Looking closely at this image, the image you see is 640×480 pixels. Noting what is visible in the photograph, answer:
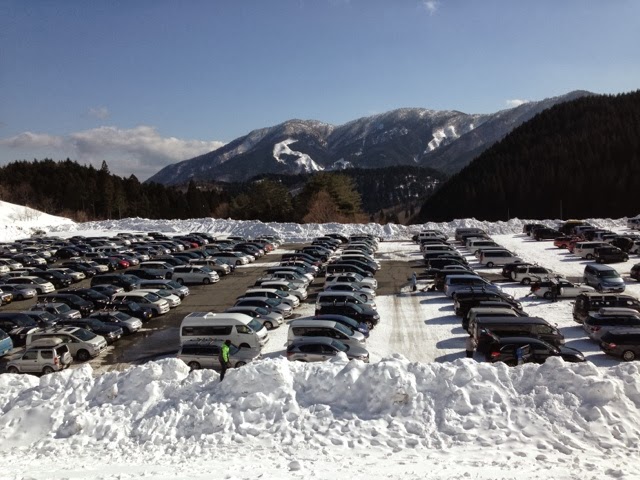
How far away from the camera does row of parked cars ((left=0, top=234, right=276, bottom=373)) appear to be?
18.9 metres

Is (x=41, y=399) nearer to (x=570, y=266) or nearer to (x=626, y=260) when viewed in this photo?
(x=570, y=266)

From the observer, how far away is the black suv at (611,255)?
37594mm

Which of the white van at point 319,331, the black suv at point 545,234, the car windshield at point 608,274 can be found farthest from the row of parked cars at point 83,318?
the black suv at point 545,234

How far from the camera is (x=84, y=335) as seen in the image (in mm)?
20594

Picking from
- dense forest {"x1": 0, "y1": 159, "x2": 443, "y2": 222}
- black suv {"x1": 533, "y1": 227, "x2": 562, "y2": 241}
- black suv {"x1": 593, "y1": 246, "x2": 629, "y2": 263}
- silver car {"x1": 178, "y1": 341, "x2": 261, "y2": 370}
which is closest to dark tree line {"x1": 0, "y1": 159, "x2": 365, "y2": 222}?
dense forest {"x1": 0, "y1": 159, "x2": 443, "y2": 222}

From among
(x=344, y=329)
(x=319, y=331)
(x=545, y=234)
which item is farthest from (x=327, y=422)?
(x=545, y=234)

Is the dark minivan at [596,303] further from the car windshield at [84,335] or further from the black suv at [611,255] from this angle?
the car windshield at [84,335]

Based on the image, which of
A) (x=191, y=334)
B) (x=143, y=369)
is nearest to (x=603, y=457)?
(x=143, y=369)

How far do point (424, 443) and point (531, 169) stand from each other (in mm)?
110008

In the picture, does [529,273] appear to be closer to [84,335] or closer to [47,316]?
[84,335]

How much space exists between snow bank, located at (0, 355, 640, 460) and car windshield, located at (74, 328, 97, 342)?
7.12 meters

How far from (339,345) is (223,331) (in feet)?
15.3

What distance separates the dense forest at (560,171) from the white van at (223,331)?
7747 cm

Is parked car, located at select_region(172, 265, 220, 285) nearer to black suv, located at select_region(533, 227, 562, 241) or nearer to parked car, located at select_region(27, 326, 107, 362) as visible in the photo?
parked car, located at select_region(27, 326, 107, 362)
